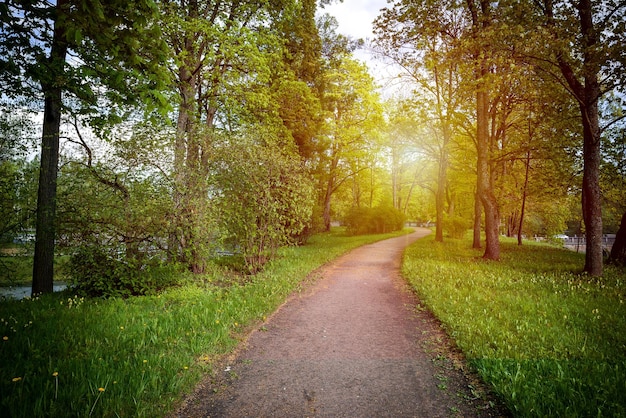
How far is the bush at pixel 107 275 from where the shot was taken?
21.8 ft

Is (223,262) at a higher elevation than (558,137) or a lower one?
lower

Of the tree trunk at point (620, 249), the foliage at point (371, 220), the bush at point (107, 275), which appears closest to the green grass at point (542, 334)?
the tree trunk at point (620, 249)

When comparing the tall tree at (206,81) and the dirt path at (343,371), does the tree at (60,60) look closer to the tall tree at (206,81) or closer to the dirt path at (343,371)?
the tall tree at (206,81)

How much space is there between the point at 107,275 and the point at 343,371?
231 inches

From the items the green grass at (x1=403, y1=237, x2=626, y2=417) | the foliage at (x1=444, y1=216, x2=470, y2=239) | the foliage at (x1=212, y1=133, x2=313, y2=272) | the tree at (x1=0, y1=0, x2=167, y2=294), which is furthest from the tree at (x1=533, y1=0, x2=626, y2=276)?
the foliage at (x1=444, y1=216, x2=470, y2=239)

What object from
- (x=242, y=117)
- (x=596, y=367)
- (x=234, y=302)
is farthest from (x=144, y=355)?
(x=242, y=117)

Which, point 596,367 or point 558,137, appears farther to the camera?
point 558,137

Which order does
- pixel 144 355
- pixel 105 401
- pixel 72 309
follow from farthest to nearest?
pixel 72 309 < pixel 144 355 < pixel 105 401

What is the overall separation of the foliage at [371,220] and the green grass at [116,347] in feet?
71.8

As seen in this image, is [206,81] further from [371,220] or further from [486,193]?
[371,220]

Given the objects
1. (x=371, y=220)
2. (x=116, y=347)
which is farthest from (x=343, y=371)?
(x=371, y=220)

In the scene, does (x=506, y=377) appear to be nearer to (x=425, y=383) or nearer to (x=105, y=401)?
(x=425, y=383)

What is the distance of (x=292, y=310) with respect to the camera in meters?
6.67

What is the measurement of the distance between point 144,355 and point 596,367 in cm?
577
